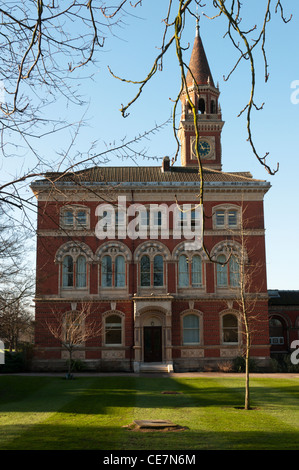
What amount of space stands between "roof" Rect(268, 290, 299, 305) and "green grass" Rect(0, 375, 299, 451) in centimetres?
1331

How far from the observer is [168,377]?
30.9 meters

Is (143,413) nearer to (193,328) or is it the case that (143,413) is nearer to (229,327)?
(193,328)

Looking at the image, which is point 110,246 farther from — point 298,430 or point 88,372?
point 298,430

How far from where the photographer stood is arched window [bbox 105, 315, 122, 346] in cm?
3584

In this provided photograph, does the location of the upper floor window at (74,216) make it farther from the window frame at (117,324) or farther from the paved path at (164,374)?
the paved path at (164,374)

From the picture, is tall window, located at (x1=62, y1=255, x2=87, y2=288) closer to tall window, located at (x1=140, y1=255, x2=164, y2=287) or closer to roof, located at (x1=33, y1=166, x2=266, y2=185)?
tall window, located at (x1=140, y1=255, x2=164, y2=287)

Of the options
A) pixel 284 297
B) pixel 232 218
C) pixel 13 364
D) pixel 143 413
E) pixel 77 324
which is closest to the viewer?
pixel 143 413

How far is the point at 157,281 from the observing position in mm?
36656

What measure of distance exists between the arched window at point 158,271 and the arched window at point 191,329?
300 centimetres

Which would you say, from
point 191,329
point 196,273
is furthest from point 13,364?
point 196,273

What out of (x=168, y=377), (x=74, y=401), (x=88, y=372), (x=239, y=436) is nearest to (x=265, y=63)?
(x=239, y=436)

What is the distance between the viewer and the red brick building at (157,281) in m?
35.4

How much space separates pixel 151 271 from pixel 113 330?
15.7 feet

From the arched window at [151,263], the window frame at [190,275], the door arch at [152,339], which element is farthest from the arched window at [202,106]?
the door arch at [152,339]
